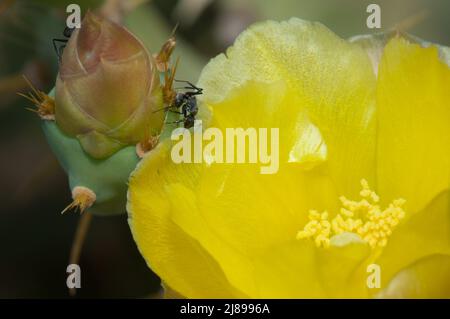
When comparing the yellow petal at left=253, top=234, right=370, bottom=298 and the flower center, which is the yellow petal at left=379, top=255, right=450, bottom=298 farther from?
the flower center

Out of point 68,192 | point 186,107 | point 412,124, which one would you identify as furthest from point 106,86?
point 68,192

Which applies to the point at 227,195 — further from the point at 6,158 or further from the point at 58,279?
the point at 6,158

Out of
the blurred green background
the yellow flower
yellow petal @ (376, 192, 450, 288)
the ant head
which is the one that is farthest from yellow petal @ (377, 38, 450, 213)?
the blurred green background

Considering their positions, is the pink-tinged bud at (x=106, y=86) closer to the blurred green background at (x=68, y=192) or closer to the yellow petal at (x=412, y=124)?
the yellow petal at (x=412, y=124)

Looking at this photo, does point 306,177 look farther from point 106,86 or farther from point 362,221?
point 106,86

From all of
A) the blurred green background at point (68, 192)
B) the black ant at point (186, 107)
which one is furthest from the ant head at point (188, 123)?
the blurred green background at point (68, 192)

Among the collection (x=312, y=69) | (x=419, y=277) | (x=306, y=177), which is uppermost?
(x=312, y=69)

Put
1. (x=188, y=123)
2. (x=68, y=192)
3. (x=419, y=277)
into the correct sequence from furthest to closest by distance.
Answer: (x=68, y=192), (x=188, y=123), (x=419, y=277)
